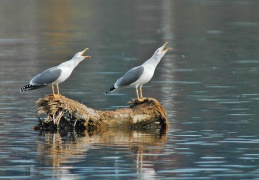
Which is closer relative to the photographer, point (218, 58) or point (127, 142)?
point (127, 142)

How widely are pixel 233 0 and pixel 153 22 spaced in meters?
29.1

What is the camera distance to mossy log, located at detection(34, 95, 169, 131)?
75.5 ft

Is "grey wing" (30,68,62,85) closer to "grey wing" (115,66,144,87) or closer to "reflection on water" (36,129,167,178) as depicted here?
"reflection on water" (36,129,167,178)

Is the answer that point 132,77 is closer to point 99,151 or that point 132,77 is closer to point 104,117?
point 104,117

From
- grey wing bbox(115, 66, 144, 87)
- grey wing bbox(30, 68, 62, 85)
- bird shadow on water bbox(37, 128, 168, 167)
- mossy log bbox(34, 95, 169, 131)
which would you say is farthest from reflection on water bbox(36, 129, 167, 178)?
grey wing bbox(30, 68, 62, 85)

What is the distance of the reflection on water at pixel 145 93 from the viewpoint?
739 inches

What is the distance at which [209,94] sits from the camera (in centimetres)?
2962

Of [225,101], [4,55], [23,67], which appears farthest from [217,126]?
[4,55]

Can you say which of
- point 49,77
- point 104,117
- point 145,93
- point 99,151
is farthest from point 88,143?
point 145,93

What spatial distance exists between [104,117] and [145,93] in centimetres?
728

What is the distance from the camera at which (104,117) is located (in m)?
23.4

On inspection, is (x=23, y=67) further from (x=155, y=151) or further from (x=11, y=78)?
(x=155, y=151)

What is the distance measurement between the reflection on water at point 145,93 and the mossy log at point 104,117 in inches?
17.7

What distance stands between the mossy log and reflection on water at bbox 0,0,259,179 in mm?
451
